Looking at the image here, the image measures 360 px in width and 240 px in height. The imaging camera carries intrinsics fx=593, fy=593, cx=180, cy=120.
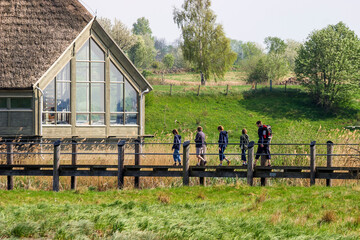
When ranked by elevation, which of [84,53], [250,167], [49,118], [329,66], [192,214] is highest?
[329,66]

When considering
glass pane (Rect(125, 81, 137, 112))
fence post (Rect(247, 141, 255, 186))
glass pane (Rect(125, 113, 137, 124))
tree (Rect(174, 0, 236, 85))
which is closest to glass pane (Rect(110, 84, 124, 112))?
glass pane (Rect(125, 81, 137, 112))

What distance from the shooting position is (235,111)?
5550 centimetres

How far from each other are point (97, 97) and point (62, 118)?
211cm

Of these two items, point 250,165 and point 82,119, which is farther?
point 82,119

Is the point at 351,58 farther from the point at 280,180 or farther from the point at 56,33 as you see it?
the point at 280,180

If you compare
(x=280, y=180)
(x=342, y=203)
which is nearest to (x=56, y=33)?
(x=280, y=180)

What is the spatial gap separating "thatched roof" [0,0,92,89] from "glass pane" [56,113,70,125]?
7.26 ft

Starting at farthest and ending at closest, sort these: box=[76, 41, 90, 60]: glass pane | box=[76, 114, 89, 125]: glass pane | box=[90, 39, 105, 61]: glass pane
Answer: box=[90, 39, 105, 61]: glass pane < box=[76, 114, 89, 125]: glass pane < box=[76, 41, 90, 60]: glass pane

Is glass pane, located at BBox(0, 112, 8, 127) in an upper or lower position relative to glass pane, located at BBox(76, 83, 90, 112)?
lower

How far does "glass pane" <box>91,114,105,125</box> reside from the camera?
30.6 metres

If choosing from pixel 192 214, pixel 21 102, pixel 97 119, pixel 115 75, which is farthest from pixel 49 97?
pixel 192 214

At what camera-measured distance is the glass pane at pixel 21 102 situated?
96.6 ft

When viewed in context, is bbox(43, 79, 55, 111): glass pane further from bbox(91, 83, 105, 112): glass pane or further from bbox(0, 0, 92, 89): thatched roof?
bbox(91, 83, 105, 112): glass pane

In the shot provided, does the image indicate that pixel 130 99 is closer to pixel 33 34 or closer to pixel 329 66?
pixel 33 34
